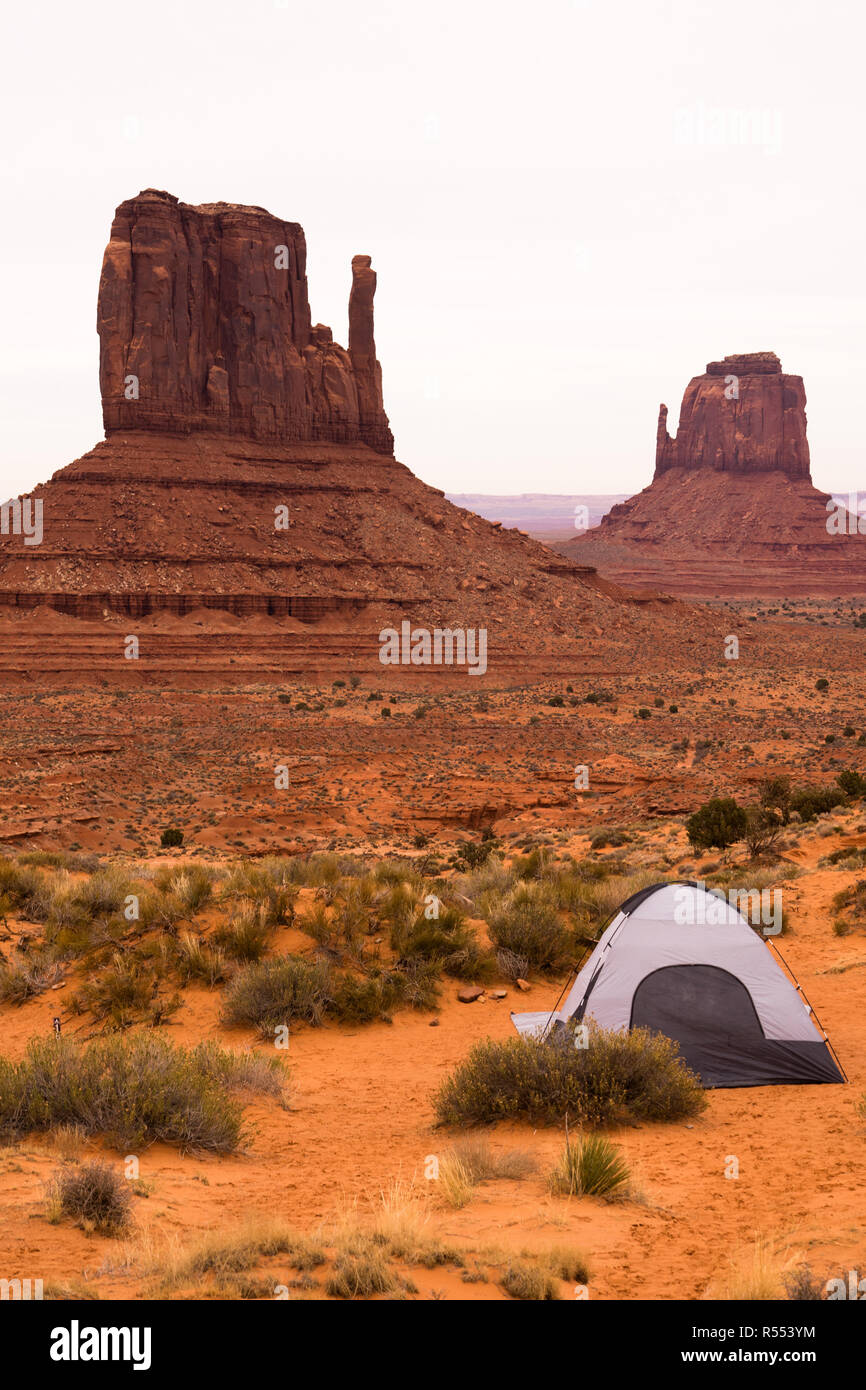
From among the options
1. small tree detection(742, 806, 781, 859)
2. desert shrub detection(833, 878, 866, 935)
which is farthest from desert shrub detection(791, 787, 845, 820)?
desert shrub detection(833, 878, 866, 935)

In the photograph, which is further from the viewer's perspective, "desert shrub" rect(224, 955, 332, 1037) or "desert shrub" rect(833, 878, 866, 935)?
"desert shrub" rect(833, 878, 866, 935)

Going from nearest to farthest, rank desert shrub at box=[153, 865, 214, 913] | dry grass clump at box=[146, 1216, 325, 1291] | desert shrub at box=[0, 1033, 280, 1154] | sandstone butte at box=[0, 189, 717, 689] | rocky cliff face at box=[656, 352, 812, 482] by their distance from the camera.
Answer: dry grass clump at box=[146, 1216, 325, 1291]
desert shrub at box=[0, 1033, 280, 1154]
desert shrub at box=[153, 865, 214, 913]
sandstone butte at box=[0, 189, 717, 689]
rocky cliff face at box=[656, 352, 812, 482]

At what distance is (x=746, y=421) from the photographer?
177 meters

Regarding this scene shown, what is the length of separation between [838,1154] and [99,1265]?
206 inches

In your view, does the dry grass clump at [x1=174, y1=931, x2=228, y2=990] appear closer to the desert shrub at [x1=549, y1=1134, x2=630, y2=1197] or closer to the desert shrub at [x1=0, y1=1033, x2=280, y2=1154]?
the desert shrub at [x1=0, y1=1033, x2=280, y2=1154]

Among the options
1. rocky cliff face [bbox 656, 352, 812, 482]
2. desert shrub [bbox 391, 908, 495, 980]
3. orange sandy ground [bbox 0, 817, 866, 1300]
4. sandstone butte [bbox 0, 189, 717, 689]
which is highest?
rocky cliff face [bbox 656, 352, 812, 482]

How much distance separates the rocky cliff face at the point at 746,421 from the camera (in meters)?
176

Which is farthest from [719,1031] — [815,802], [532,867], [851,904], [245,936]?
[815,802]

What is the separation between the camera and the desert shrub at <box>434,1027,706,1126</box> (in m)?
9.22

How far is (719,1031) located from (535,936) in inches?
145

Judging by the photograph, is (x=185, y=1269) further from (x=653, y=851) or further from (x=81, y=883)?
(x=653, y=851)

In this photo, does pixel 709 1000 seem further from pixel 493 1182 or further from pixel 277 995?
pixel 277 995

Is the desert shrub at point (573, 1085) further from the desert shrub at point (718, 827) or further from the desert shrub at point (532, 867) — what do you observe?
the desert shrub at point (718, 827)

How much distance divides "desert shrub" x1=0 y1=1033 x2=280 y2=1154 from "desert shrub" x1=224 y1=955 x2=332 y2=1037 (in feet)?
10.2
